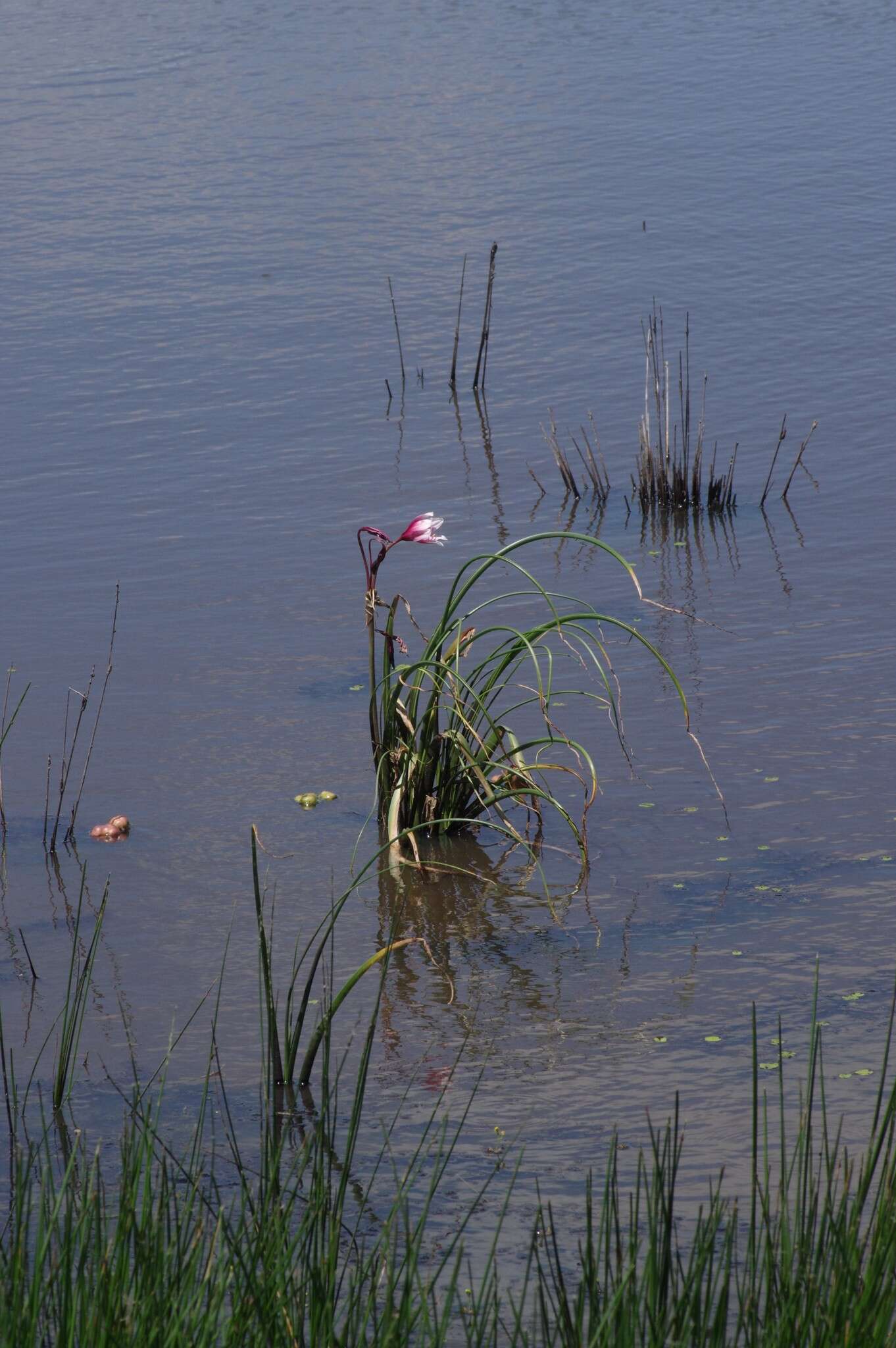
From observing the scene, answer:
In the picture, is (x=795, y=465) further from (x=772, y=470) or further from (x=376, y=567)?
(x=376, y=567)

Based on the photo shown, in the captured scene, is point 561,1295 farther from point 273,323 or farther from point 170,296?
point 170,296

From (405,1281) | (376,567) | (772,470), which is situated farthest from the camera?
(772,470)

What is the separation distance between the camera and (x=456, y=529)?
9000mm

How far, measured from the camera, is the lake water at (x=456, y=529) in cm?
469

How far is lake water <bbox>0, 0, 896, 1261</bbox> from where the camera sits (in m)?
4.69

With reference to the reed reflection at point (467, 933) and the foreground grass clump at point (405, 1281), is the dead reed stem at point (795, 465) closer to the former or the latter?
the reed reflection at point (467, 933)

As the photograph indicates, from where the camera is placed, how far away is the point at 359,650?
7582mm

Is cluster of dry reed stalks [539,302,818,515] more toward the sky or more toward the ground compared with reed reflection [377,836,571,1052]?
more toward the sky

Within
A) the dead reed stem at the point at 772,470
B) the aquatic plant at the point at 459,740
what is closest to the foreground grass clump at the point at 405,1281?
the aquatic plant at the point at 459,740

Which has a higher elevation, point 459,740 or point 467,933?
point 459,740

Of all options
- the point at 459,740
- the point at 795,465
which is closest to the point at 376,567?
the point at 459,740

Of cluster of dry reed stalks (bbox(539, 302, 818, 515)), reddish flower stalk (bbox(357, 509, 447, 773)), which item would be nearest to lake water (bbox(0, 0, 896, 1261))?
cluster of dry reed stalks (bbox(539, 302, 818, 515))

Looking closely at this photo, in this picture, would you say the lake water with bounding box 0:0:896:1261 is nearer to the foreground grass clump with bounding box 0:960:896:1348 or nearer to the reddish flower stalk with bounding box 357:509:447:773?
the reddish flower stalk with bounding box 357:509:447:773

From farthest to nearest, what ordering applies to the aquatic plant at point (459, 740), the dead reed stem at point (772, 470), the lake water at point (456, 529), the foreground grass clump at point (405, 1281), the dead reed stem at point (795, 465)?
the dead reed stem at point (772, 470) → the dead reed stem at point (795, 465) → the aquatic plant at point (459, 740) → the lake water at point (456, 529) → the foreground grass clump at point (405, 1281)
